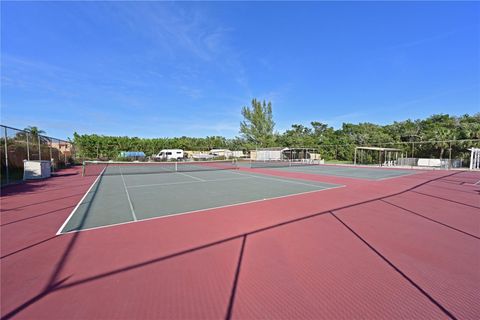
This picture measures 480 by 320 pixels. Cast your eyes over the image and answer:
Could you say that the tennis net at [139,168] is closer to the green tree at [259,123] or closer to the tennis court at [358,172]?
the tennis court at [358,172]

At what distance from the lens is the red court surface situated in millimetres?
3004

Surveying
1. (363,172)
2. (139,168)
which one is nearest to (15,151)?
(139,168)

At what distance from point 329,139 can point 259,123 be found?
22347mm

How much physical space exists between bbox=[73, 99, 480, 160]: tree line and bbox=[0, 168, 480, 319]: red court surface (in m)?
33.7

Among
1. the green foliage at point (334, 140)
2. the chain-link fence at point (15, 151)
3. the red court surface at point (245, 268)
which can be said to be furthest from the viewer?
the green foliage at point (334, 140)

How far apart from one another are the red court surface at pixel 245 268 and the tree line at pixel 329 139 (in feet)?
111

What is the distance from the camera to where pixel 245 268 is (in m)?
3.96

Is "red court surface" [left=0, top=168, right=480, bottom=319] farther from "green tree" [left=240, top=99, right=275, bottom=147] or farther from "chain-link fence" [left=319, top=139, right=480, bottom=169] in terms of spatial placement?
"green tree" [left=240, top=99, right=275, bottom=147]

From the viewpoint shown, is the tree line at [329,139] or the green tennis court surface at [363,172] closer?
the green tennis court surface at [363,172]

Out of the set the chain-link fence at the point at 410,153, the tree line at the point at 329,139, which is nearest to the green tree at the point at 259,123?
the tree line at the point at 329,139

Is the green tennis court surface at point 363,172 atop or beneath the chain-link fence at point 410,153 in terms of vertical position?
beneath

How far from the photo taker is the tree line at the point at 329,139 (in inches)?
1351

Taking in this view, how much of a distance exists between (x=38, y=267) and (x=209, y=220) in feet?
12.3

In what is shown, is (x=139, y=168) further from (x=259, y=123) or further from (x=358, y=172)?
(x=259, y=123)
